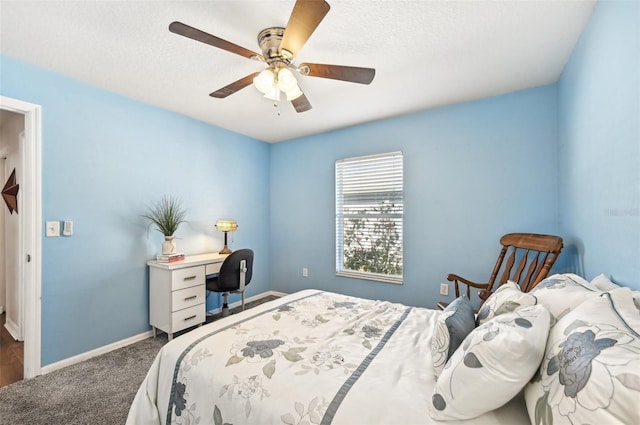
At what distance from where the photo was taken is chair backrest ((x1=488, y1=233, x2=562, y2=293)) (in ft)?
6.48

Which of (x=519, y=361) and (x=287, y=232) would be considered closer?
(x=519, y=361)

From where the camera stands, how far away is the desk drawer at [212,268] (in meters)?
2.95

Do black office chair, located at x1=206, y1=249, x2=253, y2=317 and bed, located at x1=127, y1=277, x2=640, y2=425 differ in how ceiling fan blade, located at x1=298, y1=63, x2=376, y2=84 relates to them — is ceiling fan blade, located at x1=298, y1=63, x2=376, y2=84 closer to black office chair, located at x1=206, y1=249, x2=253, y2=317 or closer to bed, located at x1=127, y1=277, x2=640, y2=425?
bed, located at x1=127, y1=277, x2=640, y2=425

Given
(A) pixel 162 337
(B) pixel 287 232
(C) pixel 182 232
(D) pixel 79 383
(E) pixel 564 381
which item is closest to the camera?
(E) pixel 564 381

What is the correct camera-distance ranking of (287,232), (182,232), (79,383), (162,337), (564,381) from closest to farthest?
(564,381) < (79,383) < (162,337) < (182,232) < (287,232)

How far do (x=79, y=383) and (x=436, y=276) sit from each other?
10.6 feet

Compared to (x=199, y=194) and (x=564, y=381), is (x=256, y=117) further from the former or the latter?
(x=564, y=381)

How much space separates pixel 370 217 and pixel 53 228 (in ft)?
9.96

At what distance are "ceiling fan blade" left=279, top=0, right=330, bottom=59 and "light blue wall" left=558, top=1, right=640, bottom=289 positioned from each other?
1287 millimetres

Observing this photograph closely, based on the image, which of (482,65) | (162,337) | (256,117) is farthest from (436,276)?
(162,337)

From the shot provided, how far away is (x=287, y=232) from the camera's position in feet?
13.4

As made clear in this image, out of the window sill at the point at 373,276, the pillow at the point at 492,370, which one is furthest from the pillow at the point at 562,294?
the window sill at the point at 373,276

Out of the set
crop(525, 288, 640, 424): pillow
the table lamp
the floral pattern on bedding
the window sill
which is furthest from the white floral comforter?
the table lamp

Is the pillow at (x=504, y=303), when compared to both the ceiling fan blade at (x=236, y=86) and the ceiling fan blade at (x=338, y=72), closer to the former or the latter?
the ceiling fan blade at (x=338, y=72)
